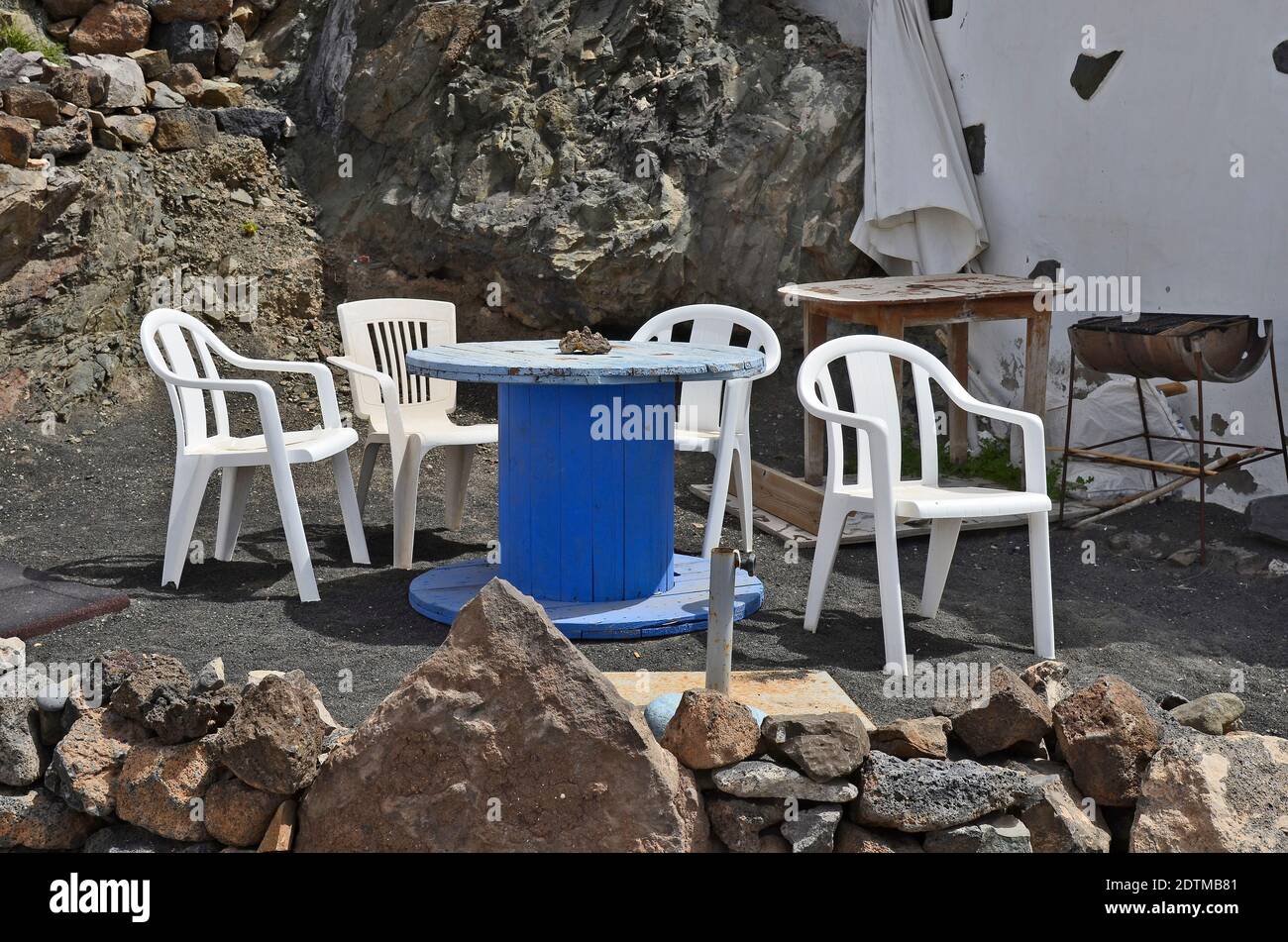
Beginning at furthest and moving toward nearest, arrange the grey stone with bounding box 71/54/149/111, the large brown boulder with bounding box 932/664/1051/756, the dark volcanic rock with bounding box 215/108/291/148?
the dark volcanic rock with bounding box 215/108/291/148 < the grey stone with bounding box 71/54/149/111 < the large brown boulder with bounding box 932/664/1051/756

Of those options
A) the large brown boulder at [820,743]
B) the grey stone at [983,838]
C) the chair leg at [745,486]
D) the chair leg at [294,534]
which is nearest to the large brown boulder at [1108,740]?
the grey stone at [983,838]

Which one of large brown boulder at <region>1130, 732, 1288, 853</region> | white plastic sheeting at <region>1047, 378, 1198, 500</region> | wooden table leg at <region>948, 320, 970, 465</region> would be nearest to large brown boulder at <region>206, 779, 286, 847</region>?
large brown boulder at <region>1130, 732, 1288, 853</region>

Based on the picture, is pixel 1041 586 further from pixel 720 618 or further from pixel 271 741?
pixel 271 741

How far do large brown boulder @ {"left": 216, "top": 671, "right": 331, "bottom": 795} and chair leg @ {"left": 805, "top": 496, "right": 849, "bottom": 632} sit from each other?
200 cm

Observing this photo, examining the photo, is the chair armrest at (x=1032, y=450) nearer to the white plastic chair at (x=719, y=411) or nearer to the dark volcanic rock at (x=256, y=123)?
the white plastic chair at (x=719, y=411)

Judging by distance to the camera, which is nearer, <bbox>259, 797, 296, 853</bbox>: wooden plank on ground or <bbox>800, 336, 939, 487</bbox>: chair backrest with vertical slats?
<bbox>259, 797, 296, 853</bbox>: wooden plank on ground

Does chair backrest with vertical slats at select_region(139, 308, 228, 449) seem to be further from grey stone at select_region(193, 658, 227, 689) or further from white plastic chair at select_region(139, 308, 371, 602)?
grey stone at select_region(193, 658, 227, 689)

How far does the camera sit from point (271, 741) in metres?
2.71

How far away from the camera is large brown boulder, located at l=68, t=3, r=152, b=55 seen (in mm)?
7840

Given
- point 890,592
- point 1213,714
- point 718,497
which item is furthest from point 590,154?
point 1213,714

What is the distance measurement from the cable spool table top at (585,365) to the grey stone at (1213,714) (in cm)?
173

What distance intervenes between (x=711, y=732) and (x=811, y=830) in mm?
288

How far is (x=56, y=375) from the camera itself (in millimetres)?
6934

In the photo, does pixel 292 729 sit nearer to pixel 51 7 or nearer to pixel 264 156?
pixel 264 156
